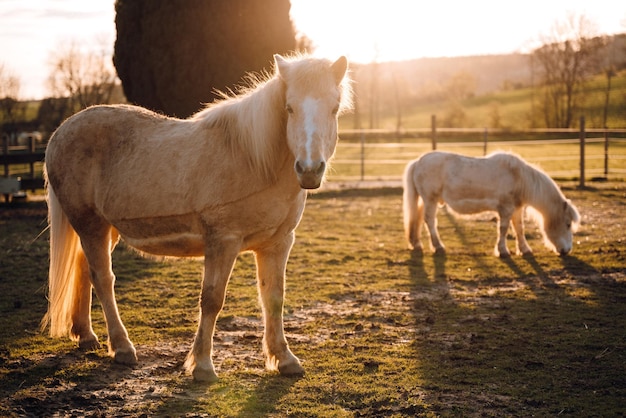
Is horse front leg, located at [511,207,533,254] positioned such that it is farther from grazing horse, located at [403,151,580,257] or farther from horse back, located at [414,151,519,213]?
horse back, located at [414,151,519,213]

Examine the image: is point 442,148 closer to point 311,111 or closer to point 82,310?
point 82,310

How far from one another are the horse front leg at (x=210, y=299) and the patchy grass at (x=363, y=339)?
11 cm

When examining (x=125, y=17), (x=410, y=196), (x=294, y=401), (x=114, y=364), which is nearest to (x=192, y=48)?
(x=125, y=17)

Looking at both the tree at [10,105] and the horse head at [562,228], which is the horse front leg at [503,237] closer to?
the horse head at [562,228]

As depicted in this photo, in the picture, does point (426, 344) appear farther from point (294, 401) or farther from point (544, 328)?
point (294, 401)

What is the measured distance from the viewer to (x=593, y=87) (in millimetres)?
57938

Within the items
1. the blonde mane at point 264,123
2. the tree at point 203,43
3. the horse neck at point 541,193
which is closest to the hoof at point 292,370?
the blonde mane at point 264,123

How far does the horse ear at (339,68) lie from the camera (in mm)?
3873

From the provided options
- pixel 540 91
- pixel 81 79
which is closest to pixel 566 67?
pixel 540 91

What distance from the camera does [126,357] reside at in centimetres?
462

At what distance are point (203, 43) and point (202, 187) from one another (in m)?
9.58

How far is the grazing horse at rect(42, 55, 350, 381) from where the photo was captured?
152 inches

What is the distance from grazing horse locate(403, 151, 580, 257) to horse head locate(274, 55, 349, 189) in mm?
5861

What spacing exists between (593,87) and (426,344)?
59.7 m
